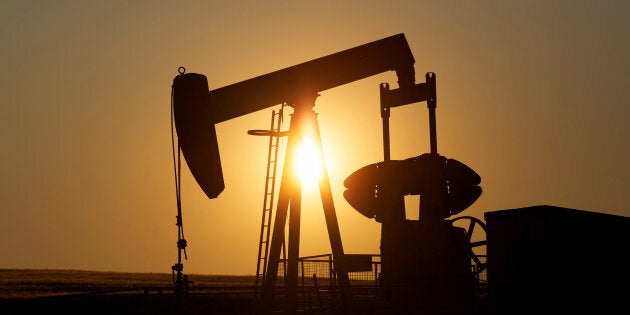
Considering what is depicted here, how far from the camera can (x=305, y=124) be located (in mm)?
17359

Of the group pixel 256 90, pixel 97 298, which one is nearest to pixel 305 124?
pixel 256 90

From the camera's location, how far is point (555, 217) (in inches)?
667

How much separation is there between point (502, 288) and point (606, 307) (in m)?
2.44

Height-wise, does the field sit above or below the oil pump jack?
below

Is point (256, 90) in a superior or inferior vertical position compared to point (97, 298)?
superior

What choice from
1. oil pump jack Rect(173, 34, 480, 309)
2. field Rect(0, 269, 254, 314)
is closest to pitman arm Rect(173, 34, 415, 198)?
oil pump jack Rect(173, 34, 480, 309)

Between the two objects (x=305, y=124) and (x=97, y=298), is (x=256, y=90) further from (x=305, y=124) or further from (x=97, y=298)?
(x=97, y=298)

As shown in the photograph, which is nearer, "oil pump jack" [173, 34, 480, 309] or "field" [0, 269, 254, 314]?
"field" [0, 269, 254, 314]

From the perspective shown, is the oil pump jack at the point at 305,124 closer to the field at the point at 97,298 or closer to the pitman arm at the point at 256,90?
the pitman arm at the point at 256,90

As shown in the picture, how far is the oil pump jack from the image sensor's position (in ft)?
52.6

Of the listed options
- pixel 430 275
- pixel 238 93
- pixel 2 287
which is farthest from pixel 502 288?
pixel 2 287

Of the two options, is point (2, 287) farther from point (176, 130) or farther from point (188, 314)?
point (188, 314)

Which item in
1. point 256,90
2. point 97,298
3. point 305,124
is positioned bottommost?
point 97,298

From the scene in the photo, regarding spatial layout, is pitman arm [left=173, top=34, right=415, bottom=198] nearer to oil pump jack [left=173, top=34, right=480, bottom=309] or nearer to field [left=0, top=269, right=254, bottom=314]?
oil pump jack [left=173, top=34, right=480, bottom=309]
